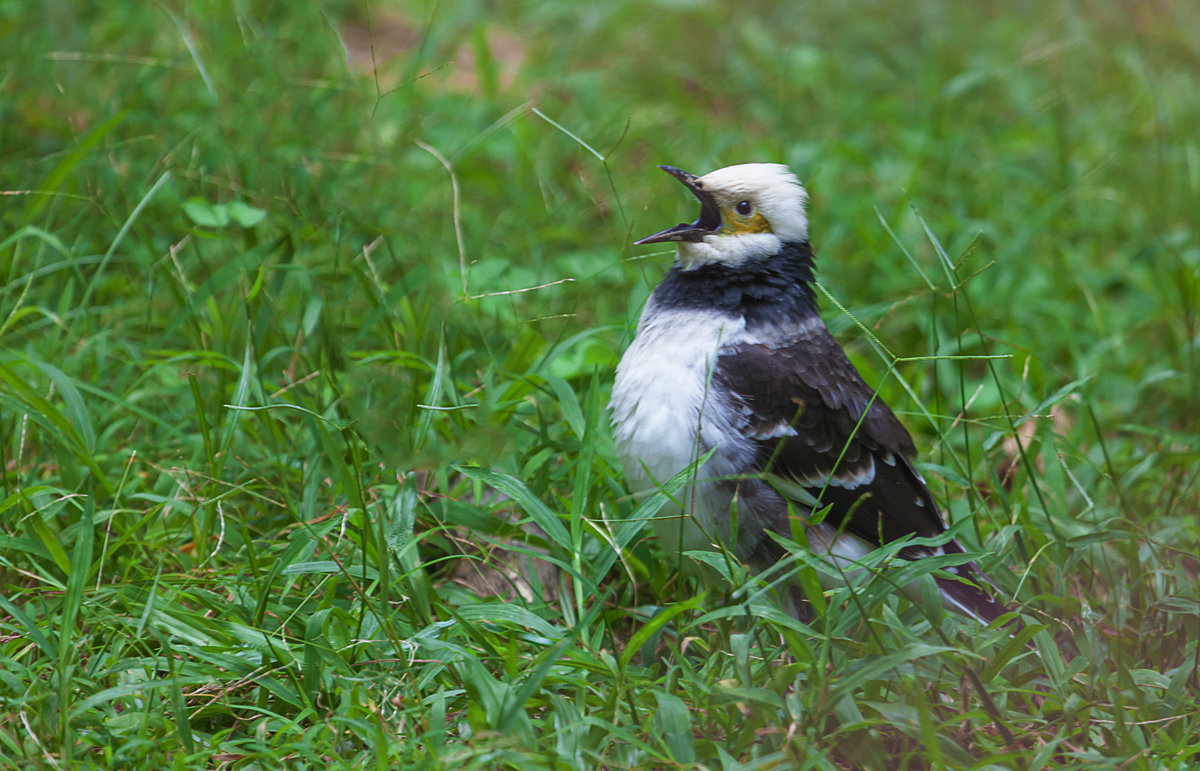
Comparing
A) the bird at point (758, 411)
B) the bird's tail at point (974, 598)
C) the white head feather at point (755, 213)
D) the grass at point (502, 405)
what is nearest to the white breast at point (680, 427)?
the bird at point (758, 411)

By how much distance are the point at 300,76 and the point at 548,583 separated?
3090mm

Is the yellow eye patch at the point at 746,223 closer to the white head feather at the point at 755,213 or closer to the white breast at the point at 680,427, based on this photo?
the white head feather at the point at 755,213

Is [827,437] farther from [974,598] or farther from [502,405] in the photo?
[502,405]

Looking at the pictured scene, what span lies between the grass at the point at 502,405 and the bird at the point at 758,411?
6.2 inches

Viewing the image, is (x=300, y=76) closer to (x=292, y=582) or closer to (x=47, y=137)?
(x=47, y=137)

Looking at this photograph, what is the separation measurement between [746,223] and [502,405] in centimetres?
88

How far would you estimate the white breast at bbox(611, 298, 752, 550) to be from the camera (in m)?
2.63

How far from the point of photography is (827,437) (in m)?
2.77

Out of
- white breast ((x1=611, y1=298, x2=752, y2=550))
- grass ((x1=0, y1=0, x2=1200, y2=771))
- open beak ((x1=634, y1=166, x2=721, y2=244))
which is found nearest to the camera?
grass ((x1=0, y1=0, x2=1200, y2=771))

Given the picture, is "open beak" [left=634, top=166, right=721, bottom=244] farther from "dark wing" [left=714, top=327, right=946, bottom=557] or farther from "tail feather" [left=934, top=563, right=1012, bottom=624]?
"tail feather" [left=934, top=563, right=1012, bottom=624]

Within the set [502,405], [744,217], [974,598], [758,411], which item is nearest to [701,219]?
[744,217]

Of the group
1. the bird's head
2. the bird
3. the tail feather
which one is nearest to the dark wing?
the bird

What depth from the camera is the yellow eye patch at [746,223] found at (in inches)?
116

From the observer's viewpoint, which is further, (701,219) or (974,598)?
(701,219)
